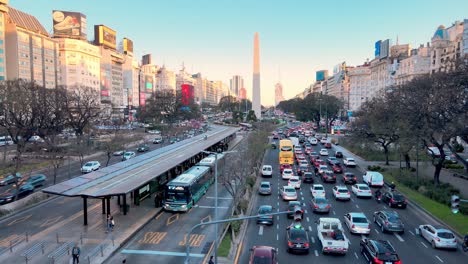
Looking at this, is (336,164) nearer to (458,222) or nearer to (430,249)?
(458,222)

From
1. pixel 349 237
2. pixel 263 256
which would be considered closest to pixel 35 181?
pixel 263 256

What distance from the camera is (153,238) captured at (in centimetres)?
2339

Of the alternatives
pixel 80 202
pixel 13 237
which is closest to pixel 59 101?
pixel 80 202

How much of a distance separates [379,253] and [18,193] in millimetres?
30011

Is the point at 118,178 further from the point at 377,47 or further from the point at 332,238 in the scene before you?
the point at 377,47

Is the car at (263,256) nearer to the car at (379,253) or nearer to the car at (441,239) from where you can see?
the car at (379,253)

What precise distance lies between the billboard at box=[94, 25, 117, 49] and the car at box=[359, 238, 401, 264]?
135m

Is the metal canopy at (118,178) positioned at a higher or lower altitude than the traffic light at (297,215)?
higher

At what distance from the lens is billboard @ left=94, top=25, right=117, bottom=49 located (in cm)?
13412

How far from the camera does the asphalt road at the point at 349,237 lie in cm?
2012

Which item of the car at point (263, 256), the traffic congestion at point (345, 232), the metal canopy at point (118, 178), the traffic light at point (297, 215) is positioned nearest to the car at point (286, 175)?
the traffic congestion at point (345, 232)

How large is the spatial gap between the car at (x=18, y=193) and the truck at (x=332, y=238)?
2600 cm

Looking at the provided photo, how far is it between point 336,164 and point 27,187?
122ft

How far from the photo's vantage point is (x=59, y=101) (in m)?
59.2
